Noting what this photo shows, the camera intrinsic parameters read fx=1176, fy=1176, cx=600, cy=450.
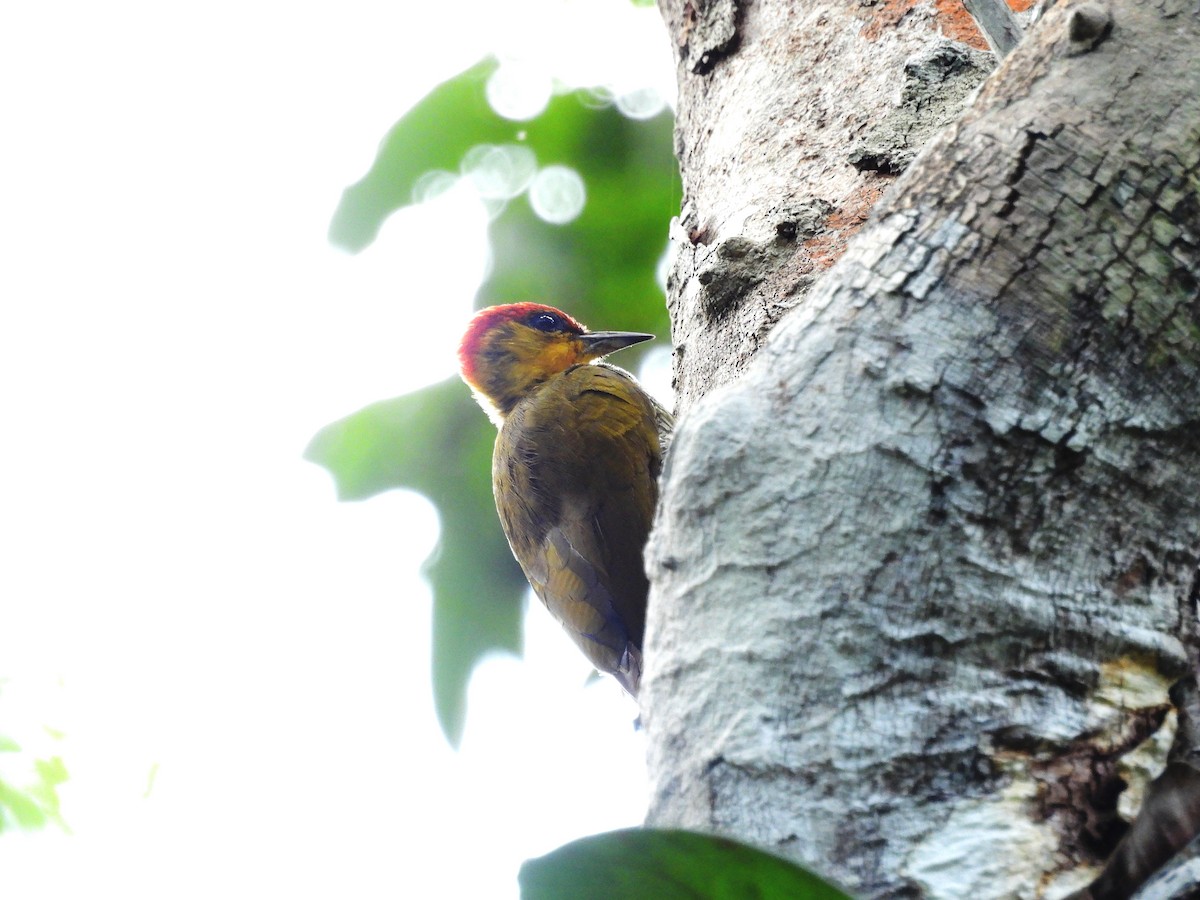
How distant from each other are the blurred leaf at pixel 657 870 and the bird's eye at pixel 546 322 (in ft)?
10.0

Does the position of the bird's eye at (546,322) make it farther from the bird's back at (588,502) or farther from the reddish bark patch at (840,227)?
the reddish bark patch at (840,227)

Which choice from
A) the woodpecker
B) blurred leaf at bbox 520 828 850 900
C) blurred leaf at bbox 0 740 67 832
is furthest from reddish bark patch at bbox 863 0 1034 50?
blurred leaf at bbox 0 740 67 832

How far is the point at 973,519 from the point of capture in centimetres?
113

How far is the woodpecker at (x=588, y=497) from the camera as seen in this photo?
2811 mm

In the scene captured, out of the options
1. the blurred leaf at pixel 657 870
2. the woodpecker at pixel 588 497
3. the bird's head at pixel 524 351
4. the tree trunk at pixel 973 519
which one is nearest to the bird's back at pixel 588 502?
the woodpecker at pixel 588 497

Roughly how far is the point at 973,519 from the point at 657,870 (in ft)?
1.57

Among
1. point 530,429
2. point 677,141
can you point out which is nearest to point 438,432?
point 530,429

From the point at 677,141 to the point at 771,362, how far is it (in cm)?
148

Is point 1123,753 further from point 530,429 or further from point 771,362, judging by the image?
point 530,429

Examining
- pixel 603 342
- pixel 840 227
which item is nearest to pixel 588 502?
pixel 603 342

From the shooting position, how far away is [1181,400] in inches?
46.7

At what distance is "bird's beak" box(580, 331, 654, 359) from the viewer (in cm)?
379

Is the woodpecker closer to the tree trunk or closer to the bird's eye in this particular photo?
the bird's eye

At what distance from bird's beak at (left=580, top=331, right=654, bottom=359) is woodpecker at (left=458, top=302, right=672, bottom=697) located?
24 centimetres
